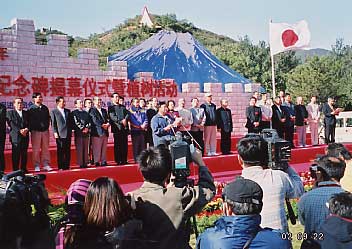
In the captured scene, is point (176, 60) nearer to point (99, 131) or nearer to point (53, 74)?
point (53, 74)

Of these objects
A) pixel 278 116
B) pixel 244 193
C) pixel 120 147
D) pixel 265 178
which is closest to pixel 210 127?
pixel 278 116

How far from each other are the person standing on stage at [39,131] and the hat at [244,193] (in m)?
6.26

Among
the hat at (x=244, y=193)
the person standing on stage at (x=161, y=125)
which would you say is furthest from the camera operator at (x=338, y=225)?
the person standing on stage at (x=161, y=125)

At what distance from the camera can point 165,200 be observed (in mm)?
2426

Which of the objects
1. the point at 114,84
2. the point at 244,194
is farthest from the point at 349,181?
the point at 114,84

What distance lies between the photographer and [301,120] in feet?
39.2

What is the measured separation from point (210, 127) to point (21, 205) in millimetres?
8155

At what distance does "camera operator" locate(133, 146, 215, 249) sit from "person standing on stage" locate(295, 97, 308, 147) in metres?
9.71

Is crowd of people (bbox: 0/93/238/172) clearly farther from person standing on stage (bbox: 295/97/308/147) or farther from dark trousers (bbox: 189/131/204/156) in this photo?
person standing on stage (bbox: 295/97/308/147)

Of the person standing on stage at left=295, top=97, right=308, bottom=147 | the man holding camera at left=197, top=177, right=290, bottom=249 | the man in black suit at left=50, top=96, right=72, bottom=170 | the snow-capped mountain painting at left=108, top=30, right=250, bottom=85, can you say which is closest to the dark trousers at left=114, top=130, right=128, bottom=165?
the man in black suit at left=50, top=96, right=72, bottom=170

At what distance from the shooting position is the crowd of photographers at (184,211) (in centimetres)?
Result: 217

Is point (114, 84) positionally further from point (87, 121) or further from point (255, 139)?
point (255, 139)

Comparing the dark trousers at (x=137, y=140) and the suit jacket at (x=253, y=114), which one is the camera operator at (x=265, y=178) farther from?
the suit jacket at (x=253, y=114)

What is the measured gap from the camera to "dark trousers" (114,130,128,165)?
29.6ft
